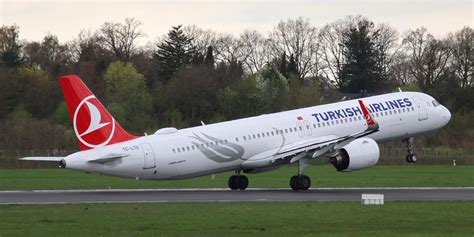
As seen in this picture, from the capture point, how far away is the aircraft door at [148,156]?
2002 inches

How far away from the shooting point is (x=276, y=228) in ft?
112

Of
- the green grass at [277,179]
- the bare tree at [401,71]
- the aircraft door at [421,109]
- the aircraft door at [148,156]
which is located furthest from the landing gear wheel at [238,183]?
the bare tree at [401,71]

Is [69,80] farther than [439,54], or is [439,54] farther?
[439,54]

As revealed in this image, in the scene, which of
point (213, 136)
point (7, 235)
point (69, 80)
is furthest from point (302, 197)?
point (7, 235)

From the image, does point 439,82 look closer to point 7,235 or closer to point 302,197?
point 302,197

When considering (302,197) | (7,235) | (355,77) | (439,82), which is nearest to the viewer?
(7,235)

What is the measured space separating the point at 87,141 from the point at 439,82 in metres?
88.8

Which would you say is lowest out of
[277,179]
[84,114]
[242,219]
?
[242,219]

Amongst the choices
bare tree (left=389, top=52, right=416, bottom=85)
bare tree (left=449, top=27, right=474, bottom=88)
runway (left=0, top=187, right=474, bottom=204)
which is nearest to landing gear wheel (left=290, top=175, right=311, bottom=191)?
runway (left=0, top=187, right=474, bottom=204)

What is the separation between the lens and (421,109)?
61688 mm

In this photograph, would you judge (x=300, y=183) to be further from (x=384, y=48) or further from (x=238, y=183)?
(x=384, y=48)

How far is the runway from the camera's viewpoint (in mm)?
47062

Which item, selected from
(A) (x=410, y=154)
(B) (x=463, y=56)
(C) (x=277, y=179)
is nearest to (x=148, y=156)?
A: (A) (x=410, y=154)

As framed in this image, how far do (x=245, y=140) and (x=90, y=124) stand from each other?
851 centimetres
